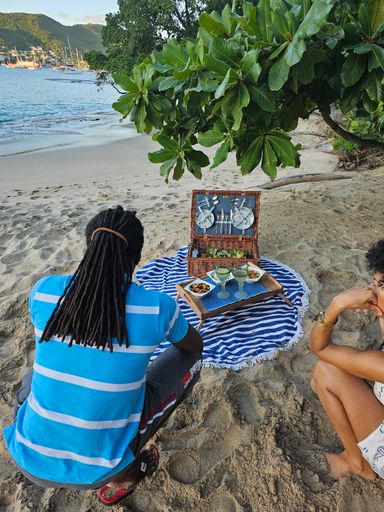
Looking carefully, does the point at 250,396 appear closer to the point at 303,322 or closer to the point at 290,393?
the point at 290,393

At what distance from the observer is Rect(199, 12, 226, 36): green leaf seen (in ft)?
6.51

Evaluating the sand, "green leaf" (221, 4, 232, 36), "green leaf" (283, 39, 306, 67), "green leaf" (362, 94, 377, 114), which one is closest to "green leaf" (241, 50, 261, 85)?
"green leaf" (283, 39, 306, 67)

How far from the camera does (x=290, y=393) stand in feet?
6.27

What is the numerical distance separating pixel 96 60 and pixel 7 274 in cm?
1295

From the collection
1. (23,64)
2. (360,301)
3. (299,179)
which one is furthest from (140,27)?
(23,64)

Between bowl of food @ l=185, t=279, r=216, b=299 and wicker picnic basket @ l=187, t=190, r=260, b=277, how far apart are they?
1.53ft

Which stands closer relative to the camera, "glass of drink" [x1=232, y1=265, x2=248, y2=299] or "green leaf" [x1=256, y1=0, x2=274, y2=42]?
"green leaf" [x1=256, y1=0, x2=274, y2=42]

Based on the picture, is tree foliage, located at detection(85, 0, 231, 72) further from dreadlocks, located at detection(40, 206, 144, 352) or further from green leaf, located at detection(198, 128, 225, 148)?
dreadlocks, located at detection(40, 206, 144, 352)

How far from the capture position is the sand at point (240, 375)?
4.86ft

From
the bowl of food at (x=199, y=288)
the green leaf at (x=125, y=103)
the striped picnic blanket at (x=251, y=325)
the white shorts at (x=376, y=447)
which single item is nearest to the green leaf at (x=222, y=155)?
the green leaf at (x=125, y=103)

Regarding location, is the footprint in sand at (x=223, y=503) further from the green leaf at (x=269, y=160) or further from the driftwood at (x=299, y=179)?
the driftwood at (x=299, y=179)

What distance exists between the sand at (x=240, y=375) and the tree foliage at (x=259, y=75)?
48.5 inches

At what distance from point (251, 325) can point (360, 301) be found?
107cm

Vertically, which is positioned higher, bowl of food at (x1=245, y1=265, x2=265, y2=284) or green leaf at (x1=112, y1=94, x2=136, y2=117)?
green leaf at (x1=112, y1=94, x2=136, y2=117)
